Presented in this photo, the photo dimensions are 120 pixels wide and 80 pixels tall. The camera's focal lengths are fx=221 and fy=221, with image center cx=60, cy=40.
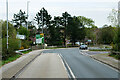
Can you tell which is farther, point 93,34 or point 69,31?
point 93,34

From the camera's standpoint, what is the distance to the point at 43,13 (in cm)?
7912

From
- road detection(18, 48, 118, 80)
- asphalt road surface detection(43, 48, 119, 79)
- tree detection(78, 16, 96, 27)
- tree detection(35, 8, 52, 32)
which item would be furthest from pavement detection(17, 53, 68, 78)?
tree detection(78, 16, 96, 27)

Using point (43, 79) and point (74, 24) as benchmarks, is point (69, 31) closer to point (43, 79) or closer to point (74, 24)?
point (74, 24)

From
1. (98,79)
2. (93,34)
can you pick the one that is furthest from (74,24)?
(98,79)

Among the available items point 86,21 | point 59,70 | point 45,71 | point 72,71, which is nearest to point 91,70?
point 72,71

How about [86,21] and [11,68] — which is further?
[86,21]

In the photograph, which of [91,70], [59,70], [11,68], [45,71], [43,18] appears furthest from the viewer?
[43,18]

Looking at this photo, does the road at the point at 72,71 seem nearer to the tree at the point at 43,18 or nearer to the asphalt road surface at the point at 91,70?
the asphalt road surface at the point at 91,70

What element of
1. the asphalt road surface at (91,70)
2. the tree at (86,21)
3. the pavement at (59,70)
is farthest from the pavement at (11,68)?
the tree at (86,21)

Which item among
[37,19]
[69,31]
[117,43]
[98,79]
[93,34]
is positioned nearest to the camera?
[98,79]

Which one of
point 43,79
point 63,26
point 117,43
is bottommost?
point 43,79

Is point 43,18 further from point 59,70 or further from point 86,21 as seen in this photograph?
point 59,70

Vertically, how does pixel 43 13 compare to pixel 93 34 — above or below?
above

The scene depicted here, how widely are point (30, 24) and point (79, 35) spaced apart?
19.8m
